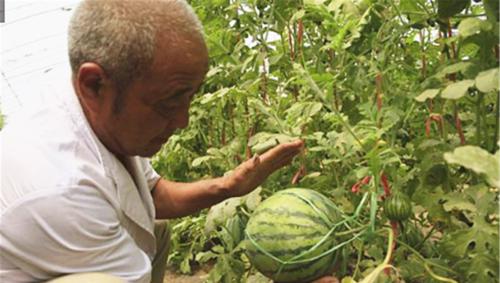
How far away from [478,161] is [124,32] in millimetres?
916

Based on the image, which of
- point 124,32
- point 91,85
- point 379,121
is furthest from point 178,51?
point 379,121

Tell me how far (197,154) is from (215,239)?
0.42m

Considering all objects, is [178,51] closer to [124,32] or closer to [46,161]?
[124,32]

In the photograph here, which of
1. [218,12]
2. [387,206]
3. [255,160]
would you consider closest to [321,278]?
[387,206]

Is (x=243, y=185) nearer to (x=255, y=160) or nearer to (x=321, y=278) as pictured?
(x=255, y=160)

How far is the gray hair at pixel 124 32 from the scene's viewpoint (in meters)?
1.84

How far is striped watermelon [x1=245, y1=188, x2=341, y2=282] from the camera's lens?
6.70 feet

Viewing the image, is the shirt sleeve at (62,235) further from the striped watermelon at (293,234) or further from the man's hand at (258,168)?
the man's hand at (258,168)

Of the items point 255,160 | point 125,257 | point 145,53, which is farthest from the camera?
point 255,160

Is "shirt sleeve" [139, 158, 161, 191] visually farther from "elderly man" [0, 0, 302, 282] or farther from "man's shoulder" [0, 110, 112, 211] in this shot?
"man's shoulder" [0, 110, 112, 211]

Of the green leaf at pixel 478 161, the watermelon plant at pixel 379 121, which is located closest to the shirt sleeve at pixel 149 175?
the watermelon plant at pixel 379 121

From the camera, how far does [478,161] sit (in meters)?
1.37

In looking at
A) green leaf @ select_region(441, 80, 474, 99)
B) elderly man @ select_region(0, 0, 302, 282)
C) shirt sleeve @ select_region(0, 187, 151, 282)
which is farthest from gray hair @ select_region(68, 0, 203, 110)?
green leaf @ select_region(441, 80, 474, 99)

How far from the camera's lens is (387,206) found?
6.55 ft
